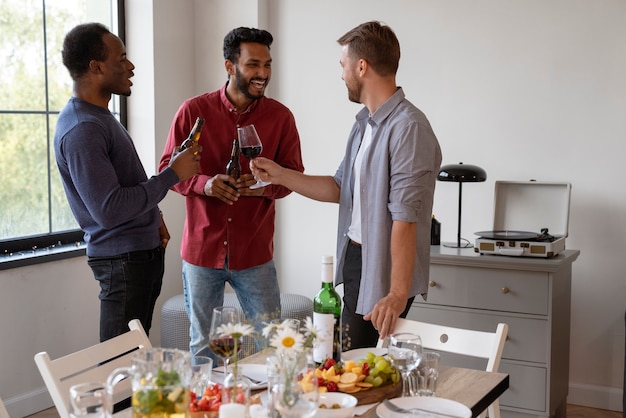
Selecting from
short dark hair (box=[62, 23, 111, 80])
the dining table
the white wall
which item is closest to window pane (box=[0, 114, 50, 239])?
the white wall

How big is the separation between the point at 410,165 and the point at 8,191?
2348 millimetres

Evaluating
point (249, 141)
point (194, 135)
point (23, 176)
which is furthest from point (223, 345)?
point (23, 176)

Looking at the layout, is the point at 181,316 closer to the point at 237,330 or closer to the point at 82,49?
the point at 82,49

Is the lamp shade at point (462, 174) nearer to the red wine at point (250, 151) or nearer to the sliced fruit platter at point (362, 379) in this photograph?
the red wine at point (250, 151)

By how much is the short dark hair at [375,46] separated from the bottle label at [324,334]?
0.95 m

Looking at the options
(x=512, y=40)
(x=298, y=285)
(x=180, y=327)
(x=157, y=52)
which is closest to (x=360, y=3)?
(x=512, y=40)

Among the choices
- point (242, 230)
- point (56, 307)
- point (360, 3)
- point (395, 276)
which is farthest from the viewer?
point (360, 3)

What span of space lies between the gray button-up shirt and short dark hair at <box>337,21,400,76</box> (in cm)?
11

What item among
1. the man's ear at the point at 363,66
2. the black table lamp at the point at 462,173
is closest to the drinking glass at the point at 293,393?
the man's ear at the point at 363,66

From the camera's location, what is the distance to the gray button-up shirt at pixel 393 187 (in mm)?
2432

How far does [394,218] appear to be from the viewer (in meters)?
2.44

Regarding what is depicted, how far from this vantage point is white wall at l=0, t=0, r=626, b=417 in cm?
393

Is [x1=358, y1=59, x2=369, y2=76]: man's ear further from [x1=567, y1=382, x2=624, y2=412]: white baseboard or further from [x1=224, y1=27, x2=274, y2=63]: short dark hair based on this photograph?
[x1=567, y1=382, x2=624, y2=412]: white baseboard

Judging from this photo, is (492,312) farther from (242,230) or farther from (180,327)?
(180,327)
